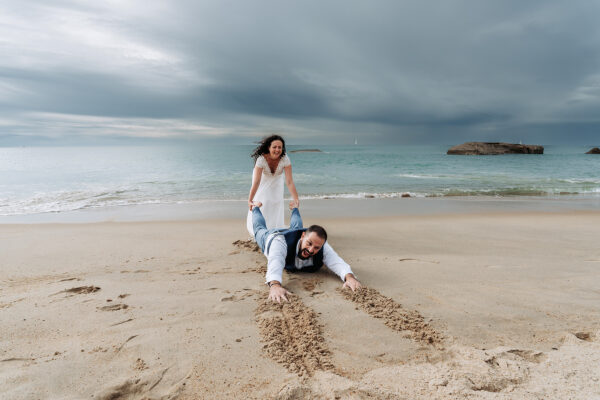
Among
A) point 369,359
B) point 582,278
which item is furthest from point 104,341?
point 582,278

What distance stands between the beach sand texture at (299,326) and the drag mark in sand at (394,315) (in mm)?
18

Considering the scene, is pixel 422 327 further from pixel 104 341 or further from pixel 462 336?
pixel 104 341

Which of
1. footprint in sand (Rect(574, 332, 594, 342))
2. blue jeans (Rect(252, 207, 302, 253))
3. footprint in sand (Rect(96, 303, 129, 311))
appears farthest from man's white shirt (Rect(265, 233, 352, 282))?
footprint in sand (Rect(574, 332, 594, 342))

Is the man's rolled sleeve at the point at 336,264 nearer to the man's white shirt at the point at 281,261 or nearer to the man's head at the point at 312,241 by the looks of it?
the man's white shirt at the point at 281,261

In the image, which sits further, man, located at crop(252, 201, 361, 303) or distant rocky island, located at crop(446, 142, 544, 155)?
distant rocky island, located at crop(446, 142, 544, 155)

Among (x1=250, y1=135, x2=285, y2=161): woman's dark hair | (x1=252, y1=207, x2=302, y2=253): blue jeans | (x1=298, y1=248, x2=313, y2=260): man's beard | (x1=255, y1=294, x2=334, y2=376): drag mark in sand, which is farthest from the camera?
(x1=250, y1=135, x2=285, y2=161): woman's dark hair

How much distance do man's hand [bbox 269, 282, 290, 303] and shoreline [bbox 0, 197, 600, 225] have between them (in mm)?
5401

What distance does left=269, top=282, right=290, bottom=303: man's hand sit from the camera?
130 inches

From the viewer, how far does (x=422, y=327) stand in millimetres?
2828

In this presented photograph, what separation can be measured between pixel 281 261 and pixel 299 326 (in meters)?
1.06

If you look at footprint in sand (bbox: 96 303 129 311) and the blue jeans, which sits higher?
the blue jeans

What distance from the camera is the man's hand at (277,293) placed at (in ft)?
10.8

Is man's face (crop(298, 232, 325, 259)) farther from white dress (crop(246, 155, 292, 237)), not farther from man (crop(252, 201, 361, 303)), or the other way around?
white dress (crop(246, 155, 292, 237))

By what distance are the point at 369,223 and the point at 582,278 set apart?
434cm
